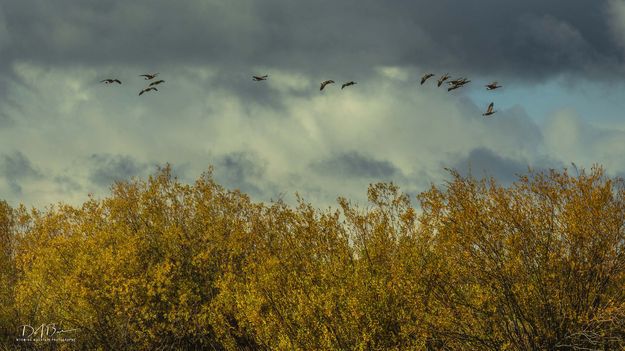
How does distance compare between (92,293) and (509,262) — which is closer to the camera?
(509,262)

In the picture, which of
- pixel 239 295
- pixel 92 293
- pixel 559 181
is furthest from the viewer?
pixel 92 293

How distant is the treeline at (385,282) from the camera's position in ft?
87.5

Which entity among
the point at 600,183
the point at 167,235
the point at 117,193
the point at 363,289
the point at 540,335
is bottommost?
the point at 540,335

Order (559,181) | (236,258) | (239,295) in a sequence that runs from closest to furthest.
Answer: (559,181) < (239,295) < (236,258)

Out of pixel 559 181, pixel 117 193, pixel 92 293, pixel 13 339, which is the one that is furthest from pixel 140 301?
pixel 559 181

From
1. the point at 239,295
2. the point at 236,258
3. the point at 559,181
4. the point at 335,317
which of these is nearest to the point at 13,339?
the point at 236,258

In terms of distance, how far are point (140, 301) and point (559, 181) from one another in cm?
2242

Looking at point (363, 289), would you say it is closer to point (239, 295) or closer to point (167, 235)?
point (239, 295)

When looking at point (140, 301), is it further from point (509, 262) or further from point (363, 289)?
point (509, 262)

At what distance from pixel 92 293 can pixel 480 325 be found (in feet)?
65.1

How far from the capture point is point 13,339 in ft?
140

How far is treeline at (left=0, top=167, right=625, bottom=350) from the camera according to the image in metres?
26.7

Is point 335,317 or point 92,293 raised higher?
point 92,293

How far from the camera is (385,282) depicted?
29.6 metres
